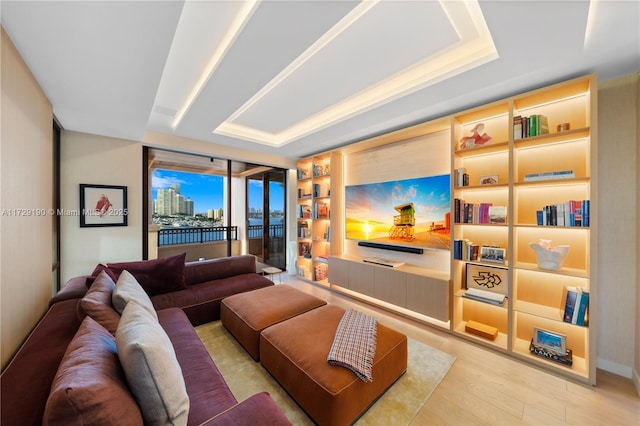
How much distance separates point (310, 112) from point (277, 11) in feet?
5.57

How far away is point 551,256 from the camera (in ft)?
6.71

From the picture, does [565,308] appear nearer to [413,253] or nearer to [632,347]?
[632,347]

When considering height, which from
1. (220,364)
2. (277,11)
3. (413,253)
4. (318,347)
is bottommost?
(220,364)

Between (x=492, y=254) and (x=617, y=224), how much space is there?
93 cm

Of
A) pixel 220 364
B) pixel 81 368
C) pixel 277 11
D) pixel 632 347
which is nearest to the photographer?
pixel 81 368

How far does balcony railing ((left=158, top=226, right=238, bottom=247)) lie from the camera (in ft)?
13.4

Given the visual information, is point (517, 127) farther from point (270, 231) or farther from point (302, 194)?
point (270, 231)

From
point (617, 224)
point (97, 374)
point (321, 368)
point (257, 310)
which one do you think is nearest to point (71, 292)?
point (257, 310)

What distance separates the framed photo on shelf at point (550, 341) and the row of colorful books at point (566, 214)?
40.0 inches

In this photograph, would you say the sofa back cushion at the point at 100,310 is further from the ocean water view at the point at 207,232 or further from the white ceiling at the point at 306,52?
the ocean water view at the point at 207,232

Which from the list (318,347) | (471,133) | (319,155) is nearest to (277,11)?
(318,347)

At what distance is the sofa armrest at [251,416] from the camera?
999 millimetres

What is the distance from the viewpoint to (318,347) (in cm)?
165

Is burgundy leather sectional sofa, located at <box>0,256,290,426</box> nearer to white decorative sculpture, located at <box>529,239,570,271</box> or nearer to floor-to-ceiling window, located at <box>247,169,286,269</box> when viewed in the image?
white decorative sculpture, located at <box>529,239,570,271</box>
